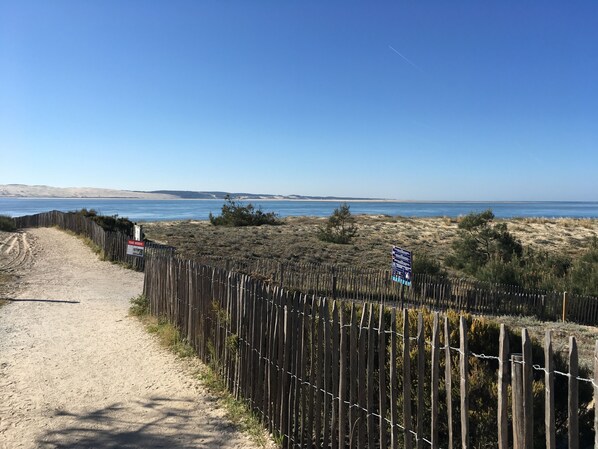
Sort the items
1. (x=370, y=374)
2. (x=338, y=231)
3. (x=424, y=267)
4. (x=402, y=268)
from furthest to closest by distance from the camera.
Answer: (x=338, y=231) < (x=424, y=267) < (x=402, y=268) < (x=370, y=374)

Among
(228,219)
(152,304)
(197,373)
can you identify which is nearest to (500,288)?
(152,304)

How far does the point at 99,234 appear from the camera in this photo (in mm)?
24641

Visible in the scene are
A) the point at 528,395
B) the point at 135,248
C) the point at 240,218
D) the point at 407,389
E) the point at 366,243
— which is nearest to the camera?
the point at 528,395

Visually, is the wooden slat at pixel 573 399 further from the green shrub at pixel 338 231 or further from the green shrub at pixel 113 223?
the green shrub at pixel 338 231

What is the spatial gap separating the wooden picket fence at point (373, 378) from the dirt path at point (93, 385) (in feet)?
2.33

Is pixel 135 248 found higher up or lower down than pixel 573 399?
lower down

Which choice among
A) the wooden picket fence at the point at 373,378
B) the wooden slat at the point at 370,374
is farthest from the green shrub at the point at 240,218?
the wooden slat at the point at 370,374

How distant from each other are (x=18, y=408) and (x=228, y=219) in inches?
1829

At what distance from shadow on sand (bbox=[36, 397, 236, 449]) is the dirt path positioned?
0.03ft

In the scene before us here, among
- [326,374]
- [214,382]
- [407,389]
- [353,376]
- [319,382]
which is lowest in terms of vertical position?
[214,382]

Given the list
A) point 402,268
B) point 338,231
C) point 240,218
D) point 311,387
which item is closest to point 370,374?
point 311,387

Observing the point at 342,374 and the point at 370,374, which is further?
the point at 342,374

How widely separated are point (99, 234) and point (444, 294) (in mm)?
16984

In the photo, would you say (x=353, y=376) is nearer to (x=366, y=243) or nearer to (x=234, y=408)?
(x=234, y=408)
